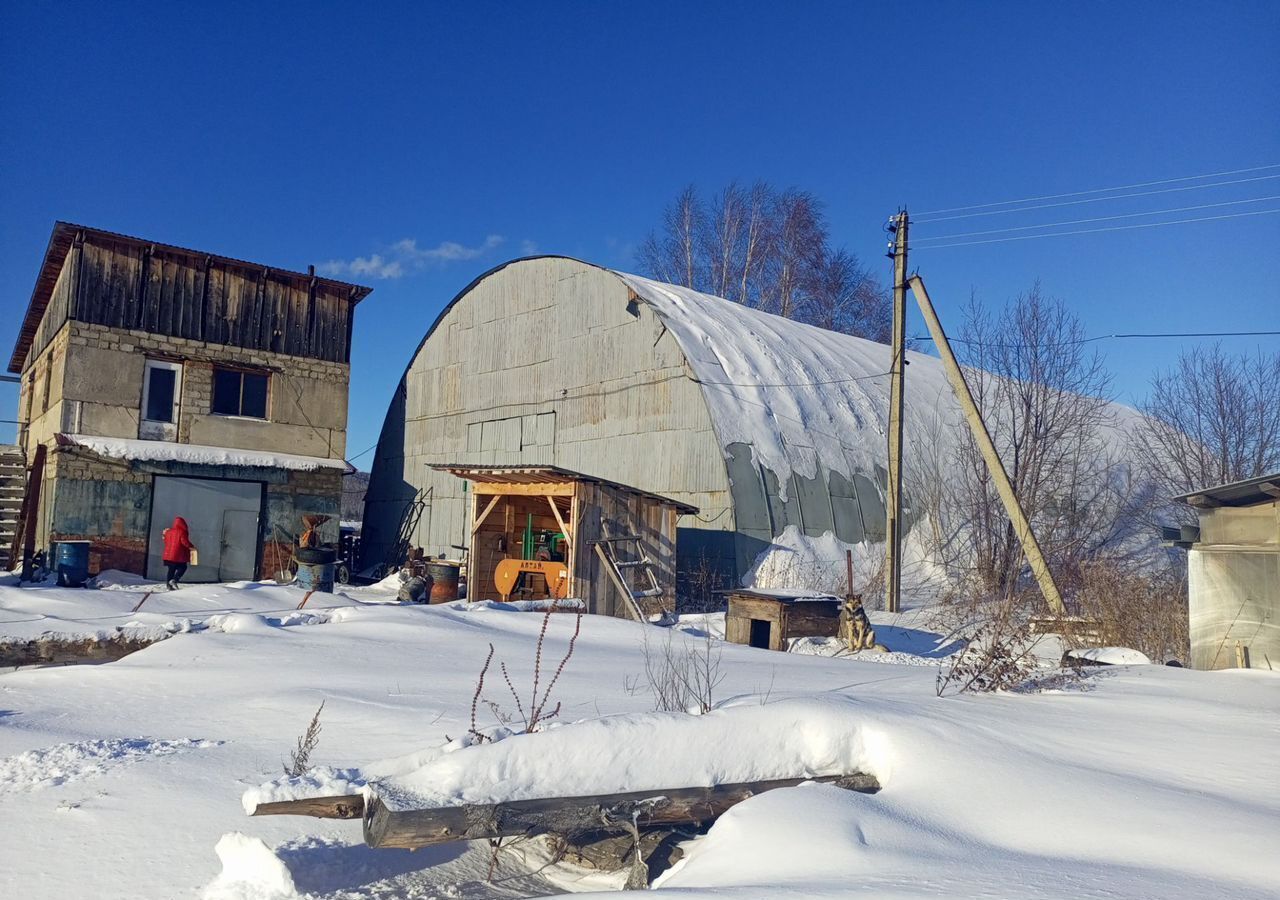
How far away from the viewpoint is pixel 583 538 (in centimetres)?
1647

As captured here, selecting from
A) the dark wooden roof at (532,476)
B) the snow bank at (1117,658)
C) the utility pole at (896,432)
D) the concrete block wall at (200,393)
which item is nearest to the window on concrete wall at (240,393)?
the concrete block wall at (200,393)

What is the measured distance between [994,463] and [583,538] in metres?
6.90

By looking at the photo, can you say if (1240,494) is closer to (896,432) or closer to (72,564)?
(896,432)

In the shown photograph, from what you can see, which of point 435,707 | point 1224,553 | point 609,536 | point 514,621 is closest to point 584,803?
point 435,707

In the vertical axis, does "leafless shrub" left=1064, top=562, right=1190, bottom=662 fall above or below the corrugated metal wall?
below

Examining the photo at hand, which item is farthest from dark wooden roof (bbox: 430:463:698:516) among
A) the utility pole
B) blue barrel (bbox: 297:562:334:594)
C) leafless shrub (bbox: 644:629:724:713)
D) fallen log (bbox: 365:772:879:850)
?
fallen log (bbox: 365:772:879:850)

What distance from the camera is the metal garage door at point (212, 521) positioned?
20875mm

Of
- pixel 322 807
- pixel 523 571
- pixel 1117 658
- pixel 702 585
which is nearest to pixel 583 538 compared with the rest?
pixel 523 571

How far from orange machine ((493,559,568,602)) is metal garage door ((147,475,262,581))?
22.2 feet

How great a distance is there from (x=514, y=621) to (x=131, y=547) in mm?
12070

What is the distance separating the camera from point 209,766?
561 centimetres

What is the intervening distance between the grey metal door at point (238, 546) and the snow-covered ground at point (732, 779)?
1458cm

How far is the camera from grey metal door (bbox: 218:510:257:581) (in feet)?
70.9

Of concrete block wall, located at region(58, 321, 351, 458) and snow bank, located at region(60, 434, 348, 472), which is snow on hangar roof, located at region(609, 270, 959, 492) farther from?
snow bank, located at region(60, 434, 348, 472)
